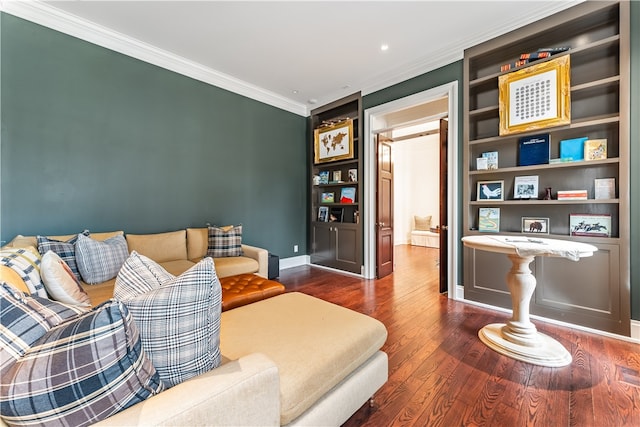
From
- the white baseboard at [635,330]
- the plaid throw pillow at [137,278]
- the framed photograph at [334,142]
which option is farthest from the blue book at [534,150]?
the plaid throw pillow at [137,278]

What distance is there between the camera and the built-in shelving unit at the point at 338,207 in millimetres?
4438

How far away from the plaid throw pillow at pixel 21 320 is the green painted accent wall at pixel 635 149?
3.77 meters

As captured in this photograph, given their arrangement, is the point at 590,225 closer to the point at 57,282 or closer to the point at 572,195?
the point at 572,195

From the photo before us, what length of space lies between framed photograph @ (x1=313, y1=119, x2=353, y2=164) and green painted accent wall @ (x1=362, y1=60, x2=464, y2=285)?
0.47 meters

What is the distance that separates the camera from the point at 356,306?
10.2 feet

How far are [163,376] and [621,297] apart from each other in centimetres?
344

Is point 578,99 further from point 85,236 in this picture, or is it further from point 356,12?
point 85,236

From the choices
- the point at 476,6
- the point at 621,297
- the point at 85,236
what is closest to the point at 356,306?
the point at 621,297

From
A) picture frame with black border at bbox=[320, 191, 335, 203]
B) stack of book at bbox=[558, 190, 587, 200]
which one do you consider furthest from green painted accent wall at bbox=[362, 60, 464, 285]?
picture frame with black border at bbox=[320, 191, 335, 203]

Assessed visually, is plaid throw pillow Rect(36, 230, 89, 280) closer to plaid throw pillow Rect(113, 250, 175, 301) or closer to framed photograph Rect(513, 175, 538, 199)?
plaid throw pillow Rect(113, 250, 175, 301)

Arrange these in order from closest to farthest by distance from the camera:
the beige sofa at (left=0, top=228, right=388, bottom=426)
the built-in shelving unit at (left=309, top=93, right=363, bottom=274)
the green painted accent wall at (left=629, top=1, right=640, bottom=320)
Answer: the beige sofa at (left=0, top=228, right=388, bottom=426)
the green painted accent wall at (left=629, top=1, right=640, bottom=320)
the built-in shelving unit at (left=309, top=93, right=363, bottom=274)

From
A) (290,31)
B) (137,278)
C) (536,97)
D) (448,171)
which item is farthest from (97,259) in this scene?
(536,97)

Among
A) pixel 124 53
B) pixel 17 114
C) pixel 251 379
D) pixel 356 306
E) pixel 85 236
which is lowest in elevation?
pixel 356 306

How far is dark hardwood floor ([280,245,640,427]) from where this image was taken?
148 centimetres
